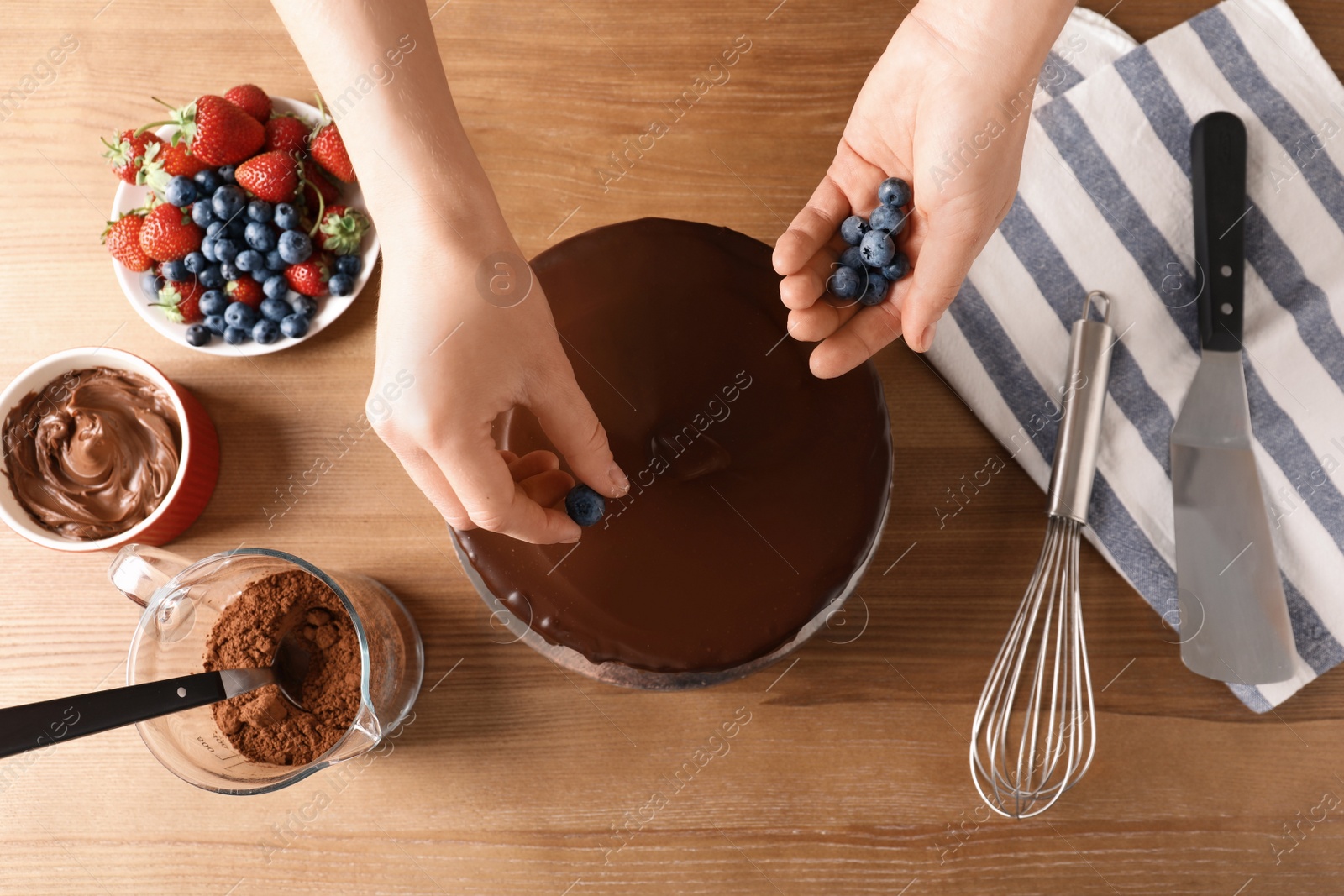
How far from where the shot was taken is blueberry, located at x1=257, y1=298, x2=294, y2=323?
102 cm

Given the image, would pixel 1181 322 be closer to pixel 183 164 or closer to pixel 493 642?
pixel 493 642

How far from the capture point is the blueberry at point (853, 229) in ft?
2.98

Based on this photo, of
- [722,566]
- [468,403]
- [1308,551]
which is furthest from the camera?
[1308,551]

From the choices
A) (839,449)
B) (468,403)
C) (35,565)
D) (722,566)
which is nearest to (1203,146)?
(839,449)

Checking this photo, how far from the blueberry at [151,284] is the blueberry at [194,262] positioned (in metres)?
0.05

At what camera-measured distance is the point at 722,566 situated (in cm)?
86

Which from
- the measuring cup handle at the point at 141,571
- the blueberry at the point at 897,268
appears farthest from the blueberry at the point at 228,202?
the blueberry at the point at 897,268

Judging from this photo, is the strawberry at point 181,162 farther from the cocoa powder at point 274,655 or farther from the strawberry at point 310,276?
the cocoa powder at point 274,655

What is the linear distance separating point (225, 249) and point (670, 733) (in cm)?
80

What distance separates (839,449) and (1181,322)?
512 millimetres

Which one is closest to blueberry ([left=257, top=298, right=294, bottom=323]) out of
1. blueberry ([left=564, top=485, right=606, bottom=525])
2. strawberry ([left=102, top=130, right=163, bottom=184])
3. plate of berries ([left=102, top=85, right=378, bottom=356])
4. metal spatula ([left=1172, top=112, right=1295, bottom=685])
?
plate of berries ([left=102, top=85, right=378, bottom=356])

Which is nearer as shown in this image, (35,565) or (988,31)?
(988,31)

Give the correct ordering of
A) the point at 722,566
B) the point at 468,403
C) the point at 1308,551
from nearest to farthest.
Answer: the point at 468,403, the point at 722,566, the point at 1308,551

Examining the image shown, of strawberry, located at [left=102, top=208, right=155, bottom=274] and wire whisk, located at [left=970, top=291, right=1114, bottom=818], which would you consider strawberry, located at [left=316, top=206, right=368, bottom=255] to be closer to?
strawberry, located at [left=102, top=208, right=155, bottom=274]
